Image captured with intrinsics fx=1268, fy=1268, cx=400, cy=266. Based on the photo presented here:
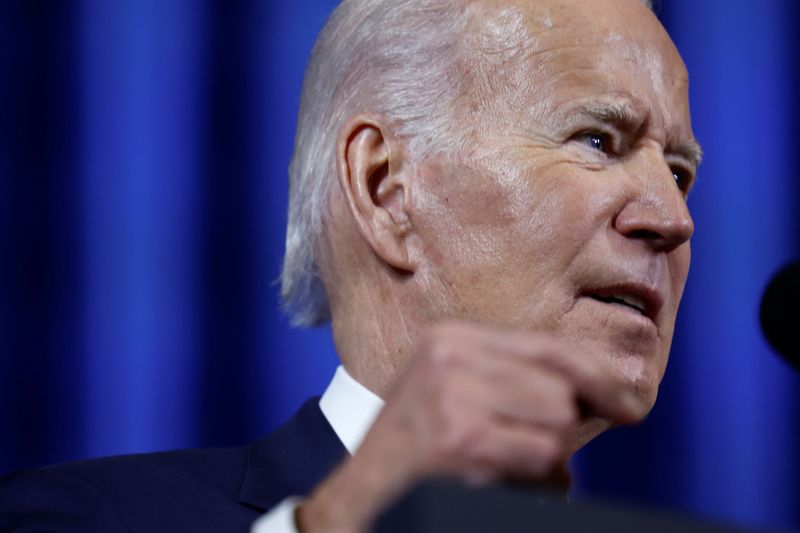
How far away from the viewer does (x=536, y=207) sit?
5.59 feet

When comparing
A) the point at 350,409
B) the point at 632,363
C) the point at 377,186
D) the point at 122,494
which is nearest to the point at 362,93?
the point at 377,186

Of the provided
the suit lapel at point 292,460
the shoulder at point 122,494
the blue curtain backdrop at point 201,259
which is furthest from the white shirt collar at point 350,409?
the blue curtain backdrop at point 201,259

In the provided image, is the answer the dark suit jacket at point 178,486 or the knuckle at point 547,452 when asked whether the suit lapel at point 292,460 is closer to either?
the dark suit jacket at point 178,486

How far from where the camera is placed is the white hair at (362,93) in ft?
6.04

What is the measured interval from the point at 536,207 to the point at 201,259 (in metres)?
1.06

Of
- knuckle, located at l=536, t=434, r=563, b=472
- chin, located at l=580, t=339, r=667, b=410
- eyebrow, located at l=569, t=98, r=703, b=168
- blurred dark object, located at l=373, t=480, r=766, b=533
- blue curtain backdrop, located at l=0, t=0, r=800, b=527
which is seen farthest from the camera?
blue curtain backdrop, located at l=0, t=0, r=800, b=527

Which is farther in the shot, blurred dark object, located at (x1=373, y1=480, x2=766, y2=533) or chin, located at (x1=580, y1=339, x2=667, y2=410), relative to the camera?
chin, located at (x1=580, y1=339, x2=667, y2=410)

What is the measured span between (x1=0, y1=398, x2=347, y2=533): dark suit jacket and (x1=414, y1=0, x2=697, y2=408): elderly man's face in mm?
306

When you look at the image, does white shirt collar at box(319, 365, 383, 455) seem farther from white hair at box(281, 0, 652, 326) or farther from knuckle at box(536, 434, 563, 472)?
knuckle at box(536, 434, 563, 472)

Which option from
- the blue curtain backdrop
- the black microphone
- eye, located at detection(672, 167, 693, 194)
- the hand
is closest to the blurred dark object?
the hand

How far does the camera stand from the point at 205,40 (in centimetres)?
266

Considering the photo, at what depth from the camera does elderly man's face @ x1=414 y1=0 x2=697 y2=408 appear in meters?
1.68

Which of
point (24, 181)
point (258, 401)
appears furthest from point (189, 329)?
point (24, 181)

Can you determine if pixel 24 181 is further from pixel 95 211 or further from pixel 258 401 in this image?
pixel 258 401
